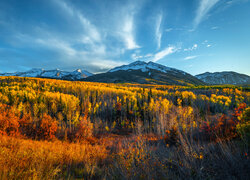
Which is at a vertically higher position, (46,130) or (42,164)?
(42,164)

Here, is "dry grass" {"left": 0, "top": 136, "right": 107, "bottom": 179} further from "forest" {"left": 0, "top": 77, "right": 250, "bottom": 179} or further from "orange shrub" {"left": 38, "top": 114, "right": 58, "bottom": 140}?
"orange shrub" {"left": 38, "top": 114, "right": 58, "bottom": 140}

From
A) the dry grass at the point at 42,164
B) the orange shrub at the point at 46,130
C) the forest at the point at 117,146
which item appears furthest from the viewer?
the orange shrub at the point at 46,130

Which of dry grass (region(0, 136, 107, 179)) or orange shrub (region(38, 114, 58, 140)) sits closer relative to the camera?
dry grass (region(0, 136, 107, 179))

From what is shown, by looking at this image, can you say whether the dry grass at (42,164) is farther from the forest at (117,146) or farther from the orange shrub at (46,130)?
the orange shrub at (46,130)

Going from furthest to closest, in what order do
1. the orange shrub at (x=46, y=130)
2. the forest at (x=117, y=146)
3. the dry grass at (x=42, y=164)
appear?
1. the orange shrub at (x=46, y=130)
2. the forest at (x=117, y=146)
3. the dry grass at (x=42, y=164)

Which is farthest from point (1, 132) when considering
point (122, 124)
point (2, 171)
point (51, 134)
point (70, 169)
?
point (122, 124)

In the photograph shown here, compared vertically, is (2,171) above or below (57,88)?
below

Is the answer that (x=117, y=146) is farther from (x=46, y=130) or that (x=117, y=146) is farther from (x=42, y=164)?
(x=46, y=130)

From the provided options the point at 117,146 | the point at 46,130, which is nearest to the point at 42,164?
the point at 117,146

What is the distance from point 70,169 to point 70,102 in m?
6.49

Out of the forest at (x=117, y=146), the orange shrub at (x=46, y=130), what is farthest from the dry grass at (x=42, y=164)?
the orange shrub at (x=46, y=130)

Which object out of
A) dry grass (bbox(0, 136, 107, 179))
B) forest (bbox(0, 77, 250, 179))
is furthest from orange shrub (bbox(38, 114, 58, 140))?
dry grass (bbox(0, 136, 107, 179))

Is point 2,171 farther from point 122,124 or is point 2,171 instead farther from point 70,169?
point 122,124

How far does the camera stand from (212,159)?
323 cm
